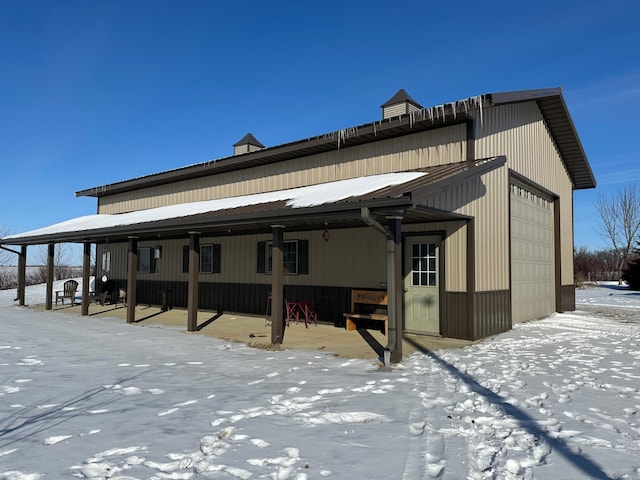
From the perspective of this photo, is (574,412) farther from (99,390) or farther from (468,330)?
(99,390)

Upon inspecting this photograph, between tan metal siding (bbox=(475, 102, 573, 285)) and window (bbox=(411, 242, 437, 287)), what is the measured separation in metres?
2.16

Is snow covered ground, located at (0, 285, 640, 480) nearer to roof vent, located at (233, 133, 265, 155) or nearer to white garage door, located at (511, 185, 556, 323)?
white garage door, located at (511, 185, 556, 323)

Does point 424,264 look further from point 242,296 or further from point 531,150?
point 242,296

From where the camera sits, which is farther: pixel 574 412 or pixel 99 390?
pixel 99 390

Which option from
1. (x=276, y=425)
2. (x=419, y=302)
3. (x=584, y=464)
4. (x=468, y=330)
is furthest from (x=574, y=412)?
(x=419, y=302)

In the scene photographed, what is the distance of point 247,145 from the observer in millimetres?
15688

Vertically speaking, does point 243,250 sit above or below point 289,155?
below

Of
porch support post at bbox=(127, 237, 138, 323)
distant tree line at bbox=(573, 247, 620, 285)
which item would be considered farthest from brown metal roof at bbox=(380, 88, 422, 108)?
distant tree line at bbox=(573, 247, 620, 285)

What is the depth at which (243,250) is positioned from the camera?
43.1 ft

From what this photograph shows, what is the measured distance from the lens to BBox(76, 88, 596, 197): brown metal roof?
365 inches

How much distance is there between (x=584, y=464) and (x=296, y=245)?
9.05 meters

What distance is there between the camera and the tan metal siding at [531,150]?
9.69 meters

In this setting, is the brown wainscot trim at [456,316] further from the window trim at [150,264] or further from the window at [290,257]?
the window trim at [150,264]

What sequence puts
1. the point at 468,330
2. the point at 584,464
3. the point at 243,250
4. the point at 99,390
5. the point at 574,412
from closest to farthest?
the point at 584,464
the point at 574,412
the point at 99,390
the point at 468,330
the point at 243,250
